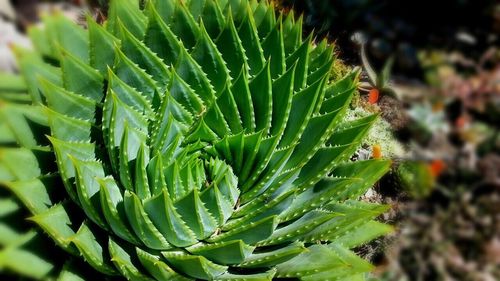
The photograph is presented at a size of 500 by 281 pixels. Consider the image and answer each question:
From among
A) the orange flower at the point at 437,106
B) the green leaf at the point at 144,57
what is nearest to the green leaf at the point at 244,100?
the green leaf at the point at 144,57

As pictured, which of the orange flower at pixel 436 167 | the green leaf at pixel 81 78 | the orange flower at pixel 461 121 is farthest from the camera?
the orange flower at pixel 461 121

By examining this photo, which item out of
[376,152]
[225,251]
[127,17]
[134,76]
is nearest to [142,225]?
[225,251]

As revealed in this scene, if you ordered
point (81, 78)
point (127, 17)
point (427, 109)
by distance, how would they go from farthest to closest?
point (427, 109) < point (127, 17) < point (81, 78)

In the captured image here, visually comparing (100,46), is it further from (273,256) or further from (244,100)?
(273,256)

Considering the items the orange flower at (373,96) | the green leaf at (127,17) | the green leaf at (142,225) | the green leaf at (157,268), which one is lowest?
the green leaf at (157,268)

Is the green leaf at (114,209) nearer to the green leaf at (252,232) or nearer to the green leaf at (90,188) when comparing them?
the green leaf at (90,188)

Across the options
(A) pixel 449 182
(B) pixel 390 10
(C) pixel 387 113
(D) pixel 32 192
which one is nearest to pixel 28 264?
(D) pixel 32 192
